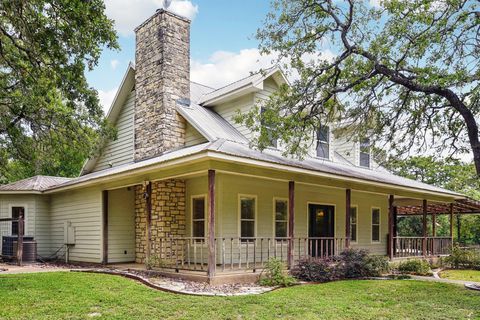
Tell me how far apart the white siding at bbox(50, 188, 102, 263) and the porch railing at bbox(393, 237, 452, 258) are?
10753 millimetres

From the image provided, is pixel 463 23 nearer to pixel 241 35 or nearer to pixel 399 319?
pixel 241 35

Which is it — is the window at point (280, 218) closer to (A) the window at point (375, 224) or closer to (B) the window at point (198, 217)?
(B) the window at point (198, 217)

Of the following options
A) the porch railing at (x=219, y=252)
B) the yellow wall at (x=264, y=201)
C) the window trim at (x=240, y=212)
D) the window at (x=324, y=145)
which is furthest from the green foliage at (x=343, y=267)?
the window at (x=324, y=145)

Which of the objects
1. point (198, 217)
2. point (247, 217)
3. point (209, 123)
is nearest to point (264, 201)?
point (247, 217)

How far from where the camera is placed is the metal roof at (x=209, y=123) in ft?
42.6

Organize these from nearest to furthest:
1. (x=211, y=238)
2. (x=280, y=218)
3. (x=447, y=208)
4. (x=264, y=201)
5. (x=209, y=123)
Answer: (x=211, y=238), (x=209, y=123), (x=264, y=201), (x=280, y=218), (x=447, y=208)

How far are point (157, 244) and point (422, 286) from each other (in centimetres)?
735

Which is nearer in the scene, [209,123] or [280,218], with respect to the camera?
[209,123]

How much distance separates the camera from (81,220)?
51.0 ft

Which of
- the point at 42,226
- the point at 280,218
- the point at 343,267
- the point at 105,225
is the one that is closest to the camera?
the point at 343,267

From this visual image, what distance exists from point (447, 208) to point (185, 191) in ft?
51.4

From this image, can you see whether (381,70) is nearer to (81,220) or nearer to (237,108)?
(237,108)

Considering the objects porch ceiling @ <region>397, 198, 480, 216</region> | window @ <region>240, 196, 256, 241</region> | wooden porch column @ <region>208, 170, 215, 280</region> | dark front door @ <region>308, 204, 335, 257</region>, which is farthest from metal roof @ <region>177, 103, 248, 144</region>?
porch ceiling @ <region>397, 198, 480, 216</region>

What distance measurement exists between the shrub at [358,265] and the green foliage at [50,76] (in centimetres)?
796
